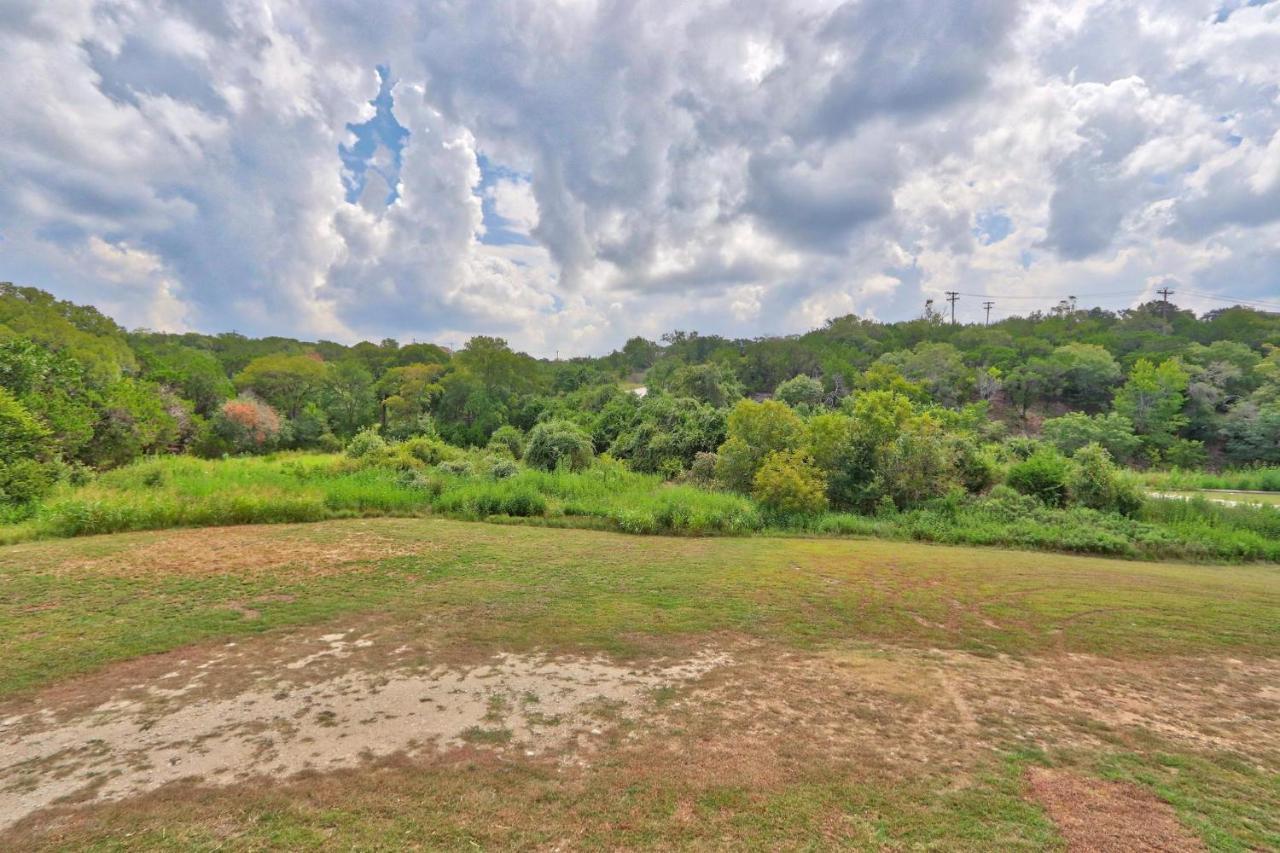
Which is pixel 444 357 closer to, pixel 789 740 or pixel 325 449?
pixel 325 449

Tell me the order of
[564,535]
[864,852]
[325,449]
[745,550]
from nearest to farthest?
[864,852]
[745,550]
[564,535]
[325,449]

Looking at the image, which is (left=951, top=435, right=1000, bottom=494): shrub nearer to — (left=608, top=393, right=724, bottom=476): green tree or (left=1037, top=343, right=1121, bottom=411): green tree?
(left=608, top=393, right=724, bottom=476): green tree

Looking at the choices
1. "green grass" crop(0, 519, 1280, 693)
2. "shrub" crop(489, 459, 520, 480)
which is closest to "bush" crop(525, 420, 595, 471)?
"shrub" crop(489, 459, 520, 480)

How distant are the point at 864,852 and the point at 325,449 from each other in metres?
37.7

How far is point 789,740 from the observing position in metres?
4.13

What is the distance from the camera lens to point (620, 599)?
7793mm

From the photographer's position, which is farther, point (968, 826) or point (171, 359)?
point (171, 359)

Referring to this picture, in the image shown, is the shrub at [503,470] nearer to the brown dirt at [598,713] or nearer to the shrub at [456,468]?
the shrub at [456,468]

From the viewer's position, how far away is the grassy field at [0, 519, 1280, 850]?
10.5 ft

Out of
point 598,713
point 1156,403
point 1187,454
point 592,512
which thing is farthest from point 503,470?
point 1156,403

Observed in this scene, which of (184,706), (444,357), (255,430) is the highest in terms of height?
(444,357)

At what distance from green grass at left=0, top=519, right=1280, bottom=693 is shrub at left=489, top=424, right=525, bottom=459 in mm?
17114

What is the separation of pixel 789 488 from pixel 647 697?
11.7m

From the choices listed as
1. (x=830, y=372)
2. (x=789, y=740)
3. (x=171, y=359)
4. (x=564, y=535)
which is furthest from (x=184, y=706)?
(x=830, y=372)
